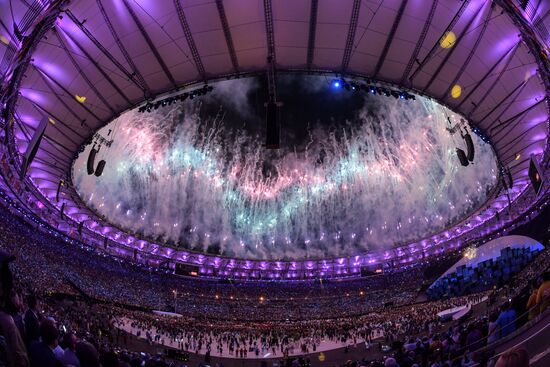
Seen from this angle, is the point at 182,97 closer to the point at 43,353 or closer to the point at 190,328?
the point at 43,353

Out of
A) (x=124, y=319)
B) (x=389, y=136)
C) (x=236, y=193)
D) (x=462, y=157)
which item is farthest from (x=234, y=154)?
(x=462, y=157)

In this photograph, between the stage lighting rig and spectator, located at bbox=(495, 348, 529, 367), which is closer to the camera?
spectator, located at bbox=(495, 348, 529, 367)

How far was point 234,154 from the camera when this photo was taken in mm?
45688

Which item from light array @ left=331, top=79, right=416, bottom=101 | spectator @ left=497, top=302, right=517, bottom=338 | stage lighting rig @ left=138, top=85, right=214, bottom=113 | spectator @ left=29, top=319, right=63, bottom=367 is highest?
stage lighting rig @ left=138, top=85, right=214, bottom=113

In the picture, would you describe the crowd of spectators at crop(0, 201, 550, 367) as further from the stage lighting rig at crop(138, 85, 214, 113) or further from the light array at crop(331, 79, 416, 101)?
the light array at crop(331, 79, 416, 101)

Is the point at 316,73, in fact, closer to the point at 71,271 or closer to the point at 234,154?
the point at 234,154

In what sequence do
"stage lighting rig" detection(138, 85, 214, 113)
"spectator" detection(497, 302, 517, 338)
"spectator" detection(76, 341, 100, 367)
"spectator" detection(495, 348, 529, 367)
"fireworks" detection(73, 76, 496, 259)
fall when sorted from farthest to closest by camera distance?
"fireworks" detection(73, 76, 496, 259) → "stage lighting rig" detection(138, 85, 214, 113) → "spectator" detection(497, 302, 517, 338) → "spectator" detection(76, 341, 100, 367) → "spectator" detection(495, 348, 529, 367)

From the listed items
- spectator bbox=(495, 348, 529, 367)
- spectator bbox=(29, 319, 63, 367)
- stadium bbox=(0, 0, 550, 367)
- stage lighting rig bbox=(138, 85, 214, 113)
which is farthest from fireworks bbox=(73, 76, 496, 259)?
spectator bbox=(495, 348, 529, 367)

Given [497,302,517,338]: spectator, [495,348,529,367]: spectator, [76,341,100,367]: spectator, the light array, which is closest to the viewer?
[495,348,529,367]: spectator

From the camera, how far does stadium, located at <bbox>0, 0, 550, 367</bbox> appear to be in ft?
50.6

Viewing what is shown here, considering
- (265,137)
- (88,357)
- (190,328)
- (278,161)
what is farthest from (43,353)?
(278,161)

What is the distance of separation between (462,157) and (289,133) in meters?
24.3

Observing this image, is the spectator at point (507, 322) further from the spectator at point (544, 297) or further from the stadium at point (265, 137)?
the spectator at point (544, 297)

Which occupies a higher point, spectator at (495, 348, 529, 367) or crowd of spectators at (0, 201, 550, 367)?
crowd of spectators at (0, 201, 550, 367)
